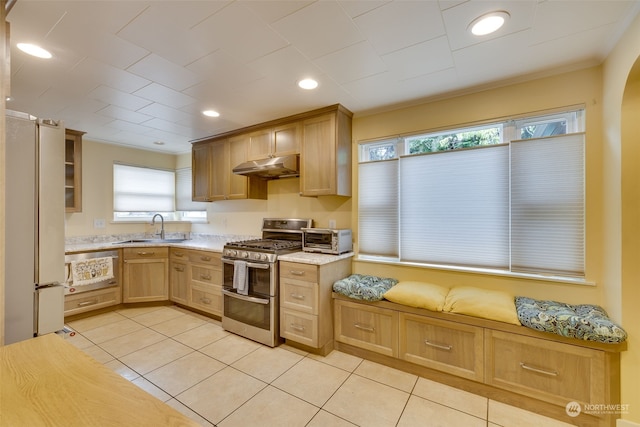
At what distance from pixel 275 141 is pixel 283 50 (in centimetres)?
148

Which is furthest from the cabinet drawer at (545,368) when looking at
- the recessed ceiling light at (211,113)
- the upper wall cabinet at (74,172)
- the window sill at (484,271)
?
the upper wall cabinet at (74,172)

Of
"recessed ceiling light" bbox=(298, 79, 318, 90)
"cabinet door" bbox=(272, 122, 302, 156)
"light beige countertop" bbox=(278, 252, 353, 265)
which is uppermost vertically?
"recessed ceiling light" bbox=(298, 79, 318, 90)

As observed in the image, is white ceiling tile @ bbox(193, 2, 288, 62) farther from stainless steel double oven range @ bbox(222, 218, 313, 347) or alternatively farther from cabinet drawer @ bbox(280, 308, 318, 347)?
cabinet drawer @ bbox(280, 308, 318, 347)

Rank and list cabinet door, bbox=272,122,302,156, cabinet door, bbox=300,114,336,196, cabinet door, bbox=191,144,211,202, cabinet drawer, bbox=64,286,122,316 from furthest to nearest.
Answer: cabinet door, bbox=191,144,211,202 < cabinet drawer, bbox=64,286,122,316 < cabinet door, bbox=272,122,302,156 < cabinet door, bbox=300,114,336,196

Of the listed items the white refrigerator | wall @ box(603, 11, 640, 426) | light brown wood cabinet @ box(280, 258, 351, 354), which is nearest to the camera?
the white refrigerator

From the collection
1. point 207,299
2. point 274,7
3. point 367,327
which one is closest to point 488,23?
point 274,7

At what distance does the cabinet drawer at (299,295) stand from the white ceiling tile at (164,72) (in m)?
2.05

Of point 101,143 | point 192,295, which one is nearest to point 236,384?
point 192,295

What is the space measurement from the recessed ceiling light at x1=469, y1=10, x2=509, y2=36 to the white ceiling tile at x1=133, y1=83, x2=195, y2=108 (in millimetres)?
2474

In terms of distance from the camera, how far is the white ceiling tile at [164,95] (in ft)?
8.05

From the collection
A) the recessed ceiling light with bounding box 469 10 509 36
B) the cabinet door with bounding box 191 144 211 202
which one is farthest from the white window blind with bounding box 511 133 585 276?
the cabinet door with bounding box 191 144 211 202

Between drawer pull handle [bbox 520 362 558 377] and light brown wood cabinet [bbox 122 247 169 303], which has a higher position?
light brown wood cabinet [bbox 122 247 169 303]

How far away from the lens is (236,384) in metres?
2.16

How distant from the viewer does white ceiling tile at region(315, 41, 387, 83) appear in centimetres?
190
